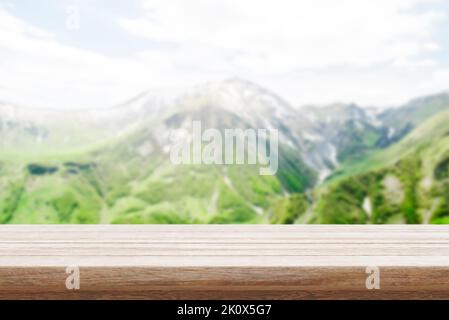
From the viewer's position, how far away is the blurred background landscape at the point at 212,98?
8338 cm

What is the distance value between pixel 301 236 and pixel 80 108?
130375 millimetres

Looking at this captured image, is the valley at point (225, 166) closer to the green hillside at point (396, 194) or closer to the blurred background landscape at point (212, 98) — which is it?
the green hillside at point (396, 194)

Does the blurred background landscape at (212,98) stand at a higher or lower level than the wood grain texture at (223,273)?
higher

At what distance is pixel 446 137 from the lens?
283 ft

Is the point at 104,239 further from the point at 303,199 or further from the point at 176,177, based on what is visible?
the point at 176,177

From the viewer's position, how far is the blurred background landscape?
3282 inches

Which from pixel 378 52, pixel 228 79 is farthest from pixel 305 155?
pixel 378 52

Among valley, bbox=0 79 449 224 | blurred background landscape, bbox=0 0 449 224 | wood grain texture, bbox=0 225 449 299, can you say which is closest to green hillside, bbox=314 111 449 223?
valley, bbox=0 79 449 224

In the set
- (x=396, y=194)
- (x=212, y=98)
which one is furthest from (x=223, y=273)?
(x=212, y=98)

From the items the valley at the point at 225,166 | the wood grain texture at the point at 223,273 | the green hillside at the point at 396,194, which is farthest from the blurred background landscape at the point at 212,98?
the wood grain texture at the point at 223,273

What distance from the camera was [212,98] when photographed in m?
117

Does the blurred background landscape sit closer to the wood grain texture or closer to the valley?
the valley

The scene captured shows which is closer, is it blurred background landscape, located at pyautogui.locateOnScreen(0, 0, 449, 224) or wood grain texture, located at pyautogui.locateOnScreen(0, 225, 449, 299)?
wood grain texture, located at pyautogui.locateOnScreen(0, 225, 449, 299)

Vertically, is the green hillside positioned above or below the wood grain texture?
above
